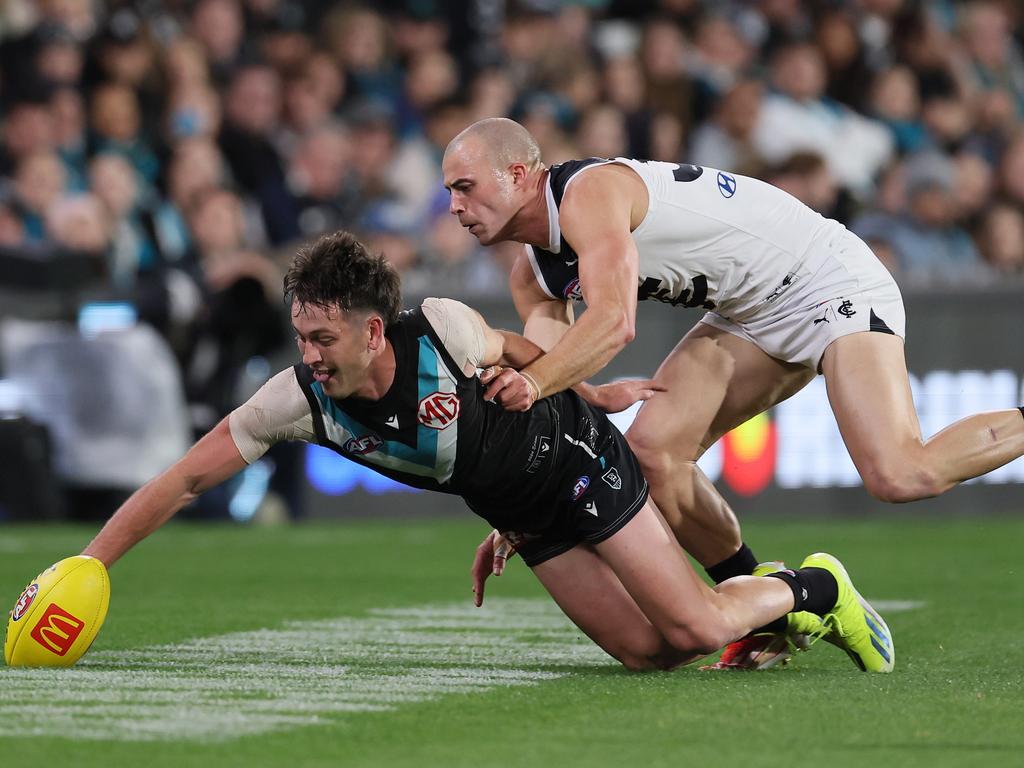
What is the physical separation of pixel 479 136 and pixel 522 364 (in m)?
0.84

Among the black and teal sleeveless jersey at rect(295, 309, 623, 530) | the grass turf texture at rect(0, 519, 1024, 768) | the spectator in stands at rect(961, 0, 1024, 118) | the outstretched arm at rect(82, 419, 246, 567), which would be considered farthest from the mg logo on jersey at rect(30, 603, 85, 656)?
the spectator in stands at rect(961, 0, 1024, 118)

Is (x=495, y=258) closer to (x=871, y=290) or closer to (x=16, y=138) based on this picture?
(x=16, y=138)

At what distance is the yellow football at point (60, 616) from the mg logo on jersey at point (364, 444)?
84 centimetres

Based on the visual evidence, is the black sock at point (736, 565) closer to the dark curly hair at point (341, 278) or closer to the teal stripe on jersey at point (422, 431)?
the teal stripe on jersey at point (422, 431)

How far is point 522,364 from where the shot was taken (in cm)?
558

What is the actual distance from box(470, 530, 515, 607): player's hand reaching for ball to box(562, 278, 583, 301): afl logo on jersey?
0.87 metres

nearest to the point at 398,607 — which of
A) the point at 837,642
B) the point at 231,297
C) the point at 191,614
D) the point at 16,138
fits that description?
the point at 191,614

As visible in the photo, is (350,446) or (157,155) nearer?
(350,446)

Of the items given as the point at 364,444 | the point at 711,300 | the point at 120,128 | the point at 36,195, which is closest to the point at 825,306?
the point at 711,300

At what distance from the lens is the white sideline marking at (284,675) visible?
14.5 ft

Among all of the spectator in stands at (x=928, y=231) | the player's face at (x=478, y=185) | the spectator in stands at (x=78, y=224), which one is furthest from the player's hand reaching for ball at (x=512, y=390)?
the spectator in stands at (x=928, y=231)

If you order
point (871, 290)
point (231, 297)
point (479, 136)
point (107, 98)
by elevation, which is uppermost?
point (479, 136)

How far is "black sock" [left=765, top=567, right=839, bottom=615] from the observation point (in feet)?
18.9

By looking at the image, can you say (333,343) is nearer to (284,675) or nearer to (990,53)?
(284,675)
